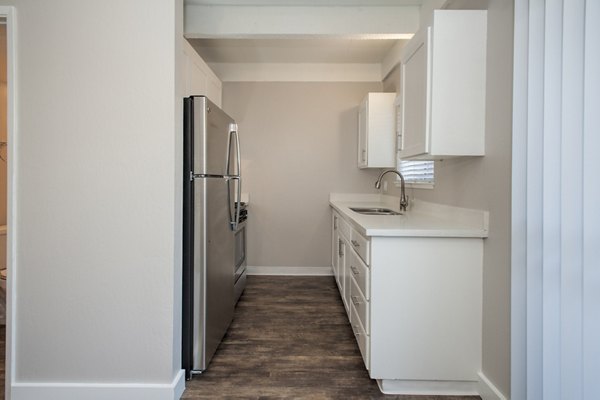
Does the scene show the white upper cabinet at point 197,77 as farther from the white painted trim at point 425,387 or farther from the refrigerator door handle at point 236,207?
the white painted trim at point 425,387

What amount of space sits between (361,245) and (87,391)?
161 cm

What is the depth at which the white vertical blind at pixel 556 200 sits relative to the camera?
1.23m

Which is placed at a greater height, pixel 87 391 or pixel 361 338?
pixel 361 338

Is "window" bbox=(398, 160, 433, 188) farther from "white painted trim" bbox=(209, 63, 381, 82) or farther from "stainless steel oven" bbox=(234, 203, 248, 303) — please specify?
"stainless steel oven" bbox=(234, 203, 248, 303)

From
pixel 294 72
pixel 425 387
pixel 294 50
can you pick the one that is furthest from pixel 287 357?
pixel 294 72

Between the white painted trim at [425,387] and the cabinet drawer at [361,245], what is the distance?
0.66 m

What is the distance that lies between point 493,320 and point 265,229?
2.96 m

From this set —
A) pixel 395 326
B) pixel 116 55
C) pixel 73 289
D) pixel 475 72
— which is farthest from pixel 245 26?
pixel 395 326

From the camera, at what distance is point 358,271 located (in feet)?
7.29

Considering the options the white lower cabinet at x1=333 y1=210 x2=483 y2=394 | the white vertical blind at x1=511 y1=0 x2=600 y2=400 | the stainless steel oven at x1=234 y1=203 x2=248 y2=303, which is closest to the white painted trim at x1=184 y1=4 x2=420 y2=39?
the white vertical blind at x1=511 y1=0 x2=600 y2=400

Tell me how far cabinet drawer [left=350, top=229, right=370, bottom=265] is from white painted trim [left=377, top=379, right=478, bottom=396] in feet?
2.17

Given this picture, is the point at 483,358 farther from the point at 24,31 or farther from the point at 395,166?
the point at 24,31

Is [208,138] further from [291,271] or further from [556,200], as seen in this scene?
[291,271]

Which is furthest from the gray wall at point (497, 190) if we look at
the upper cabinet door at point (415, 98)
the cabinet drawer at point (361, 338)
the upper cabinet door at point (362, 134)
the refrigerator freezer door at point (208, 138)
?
the upper cabinet door at point (362, 134)
